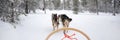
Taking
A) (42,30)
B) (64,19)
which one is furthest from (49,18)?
(64,19)

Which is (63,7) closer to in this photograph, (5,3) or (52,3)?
(52,3)

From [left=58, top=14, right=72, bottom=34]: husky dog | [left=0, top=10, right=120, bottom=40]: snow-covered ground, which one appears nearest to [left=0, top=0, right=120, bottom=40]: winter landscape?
[left=0, top=10, right=120, bottom=40]: snow-covered ground

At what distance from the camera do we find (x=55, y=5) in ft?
259

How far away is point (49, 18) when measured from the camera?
81.6ft

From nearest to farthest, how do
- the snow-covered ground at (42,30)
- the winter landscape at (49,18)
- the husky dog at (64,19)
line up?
the snow-covered ground at (42,30) → the winter landscape at (49,18) → the husky dog at (64,19)

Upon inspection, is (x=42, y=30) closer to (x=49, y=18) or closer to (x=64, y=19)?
(x=64, y=19)

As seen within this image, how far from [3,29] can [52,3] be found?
66069mm

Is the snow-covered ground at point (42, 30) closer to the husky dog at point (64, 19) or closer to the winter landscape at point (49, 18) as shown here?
the winter landscape at point (49, 18)

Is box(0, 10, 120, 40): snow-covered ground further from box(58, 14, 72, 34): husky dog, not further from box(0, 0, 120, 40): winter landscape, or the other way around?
box(58, 14, 72, 34): husky dog

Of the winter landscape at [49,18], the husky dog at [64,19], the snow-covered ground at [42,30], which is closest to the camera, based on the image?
the snow-covered ground at [42,30]

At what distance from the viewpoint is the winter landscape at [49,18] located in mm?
11227

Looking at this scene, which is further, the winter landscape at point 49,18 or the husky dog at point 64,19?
the husky dog at point 64,19

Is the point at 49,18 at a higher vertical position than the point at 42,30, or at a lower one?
lower

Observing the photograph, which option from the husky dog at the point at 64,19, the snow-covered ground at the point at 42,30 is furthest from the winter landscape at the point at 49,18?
the husky dog at the point at 64,19
